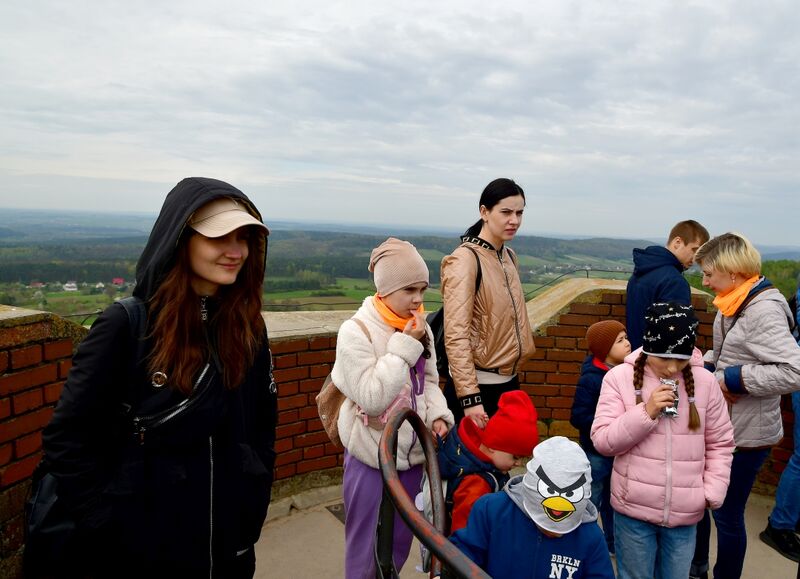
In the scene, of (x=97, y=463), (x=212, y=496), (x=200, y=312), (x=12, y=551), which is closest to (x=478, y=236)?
(x=200, y=312)

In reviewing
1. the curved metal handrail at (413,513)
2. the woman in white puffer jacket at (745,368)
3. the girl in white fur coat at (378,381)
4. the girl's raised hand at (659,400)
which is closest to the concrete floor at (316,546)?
the woman in white puffer jacket at (745,368)

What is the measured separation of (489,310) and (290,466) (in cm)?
169

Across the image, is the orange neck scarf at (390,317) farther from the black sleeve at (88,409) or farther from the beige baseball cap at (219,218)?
the black sleeve at (88,409)

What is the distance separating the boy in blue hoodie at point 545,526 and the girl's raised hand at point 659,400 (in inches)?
24.3

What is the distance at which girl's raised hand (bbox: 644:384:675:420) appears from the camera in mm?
2012

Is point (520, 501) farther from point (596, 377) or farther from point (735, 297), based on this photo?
point (735, 297)

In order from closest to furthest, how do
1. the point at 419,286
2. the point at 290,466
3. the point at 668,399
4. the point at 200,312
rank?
the point at 200,312
the point at 668,399
the point at 419,286
the point at 290,466

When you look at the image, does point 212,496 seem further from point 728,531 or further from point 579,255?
point 579,255

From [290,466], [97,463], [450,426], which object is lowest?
[290,466]

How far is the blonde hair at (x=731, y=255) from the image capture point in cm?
254

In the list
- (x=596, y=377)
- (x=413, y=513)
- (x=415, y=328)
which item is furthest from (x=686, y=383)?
(x=413, y=513)

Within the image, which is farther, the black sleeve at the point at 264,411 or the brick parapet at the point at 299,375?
the brick parapet at the point at 299,375

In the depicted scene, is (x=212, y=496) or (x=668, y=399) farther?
(x=668, y=399)

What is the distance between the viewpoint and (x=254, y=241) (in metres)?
1.67
